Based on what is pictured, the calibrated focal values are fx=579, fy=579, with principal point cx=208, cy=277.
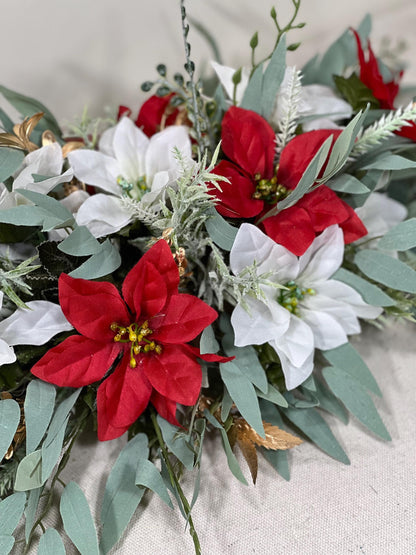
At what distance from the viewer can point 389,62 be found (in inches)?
25.5

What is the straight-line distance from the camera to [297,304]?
0.48 metres

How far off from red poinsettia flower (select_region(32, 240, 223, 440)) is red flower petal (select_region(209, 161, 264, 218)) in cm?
7

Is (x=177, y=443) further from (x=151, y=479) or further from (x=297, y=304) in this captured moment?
(x=297, y=304)

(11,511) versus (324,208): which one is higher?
(324,208)

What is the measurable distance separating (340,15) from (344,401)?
0.54 meters

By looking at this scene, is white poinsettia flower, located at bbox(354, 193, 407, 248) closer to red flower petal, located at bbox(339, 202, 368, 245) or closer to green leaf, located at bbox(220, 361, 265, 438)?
red flower petal, located at bbox(339, 202, 368, 245)

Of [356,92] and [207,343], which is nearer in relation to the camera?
[207,343]

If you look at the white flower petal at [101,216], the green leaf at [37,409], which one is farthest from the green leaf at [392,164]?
the green leaf at [37,409]

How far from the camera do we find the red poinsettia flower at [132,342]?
0.40 meters

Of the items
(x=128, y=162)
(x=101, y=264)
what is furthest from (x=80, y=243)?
(x=128, y=162)

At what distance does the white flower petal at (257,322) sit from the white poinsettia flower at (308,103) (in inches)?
6.9

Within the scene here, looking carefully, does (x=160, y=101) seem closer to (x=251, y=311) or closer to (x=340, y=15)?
(x=251, y=311)

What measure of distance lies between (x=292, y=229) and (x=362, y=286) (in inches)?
3.5

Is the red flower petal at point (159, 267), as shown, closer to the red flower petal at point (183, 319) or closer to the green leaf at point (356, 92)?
the red flower petal at point (183, 319)
